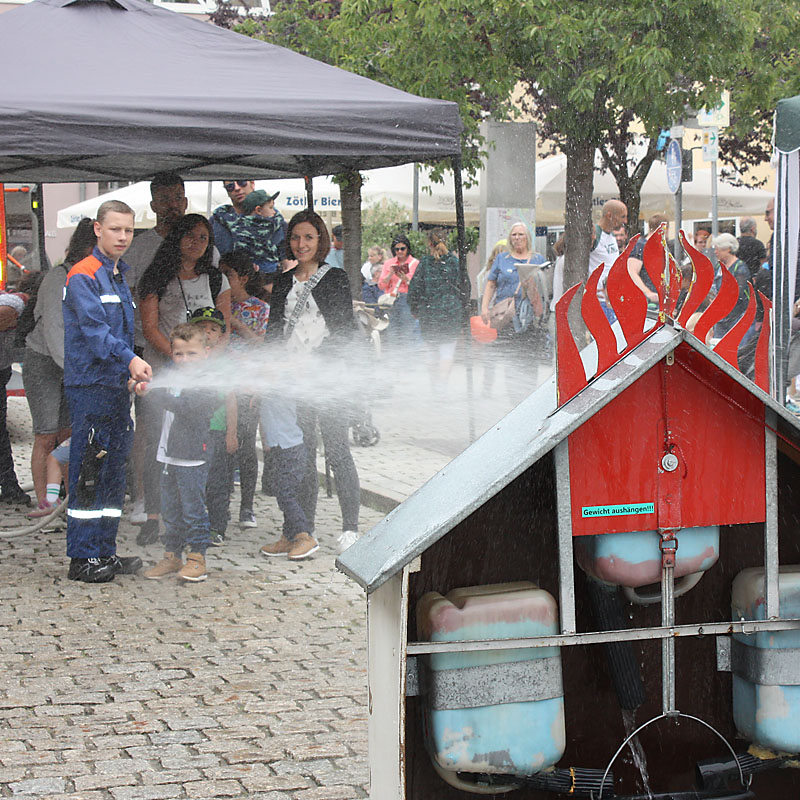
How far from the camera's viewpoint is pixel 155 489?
23.6 ft

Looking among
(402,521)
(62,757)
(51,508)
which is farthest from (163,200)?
(402,521)

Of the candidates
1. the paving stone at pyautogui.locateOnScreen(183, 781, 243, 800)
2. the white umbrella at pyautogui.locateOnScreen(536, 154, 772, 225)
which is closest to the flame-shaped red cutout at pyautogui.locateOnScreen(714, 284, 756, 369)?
the paving stone at pyautogui.locateOnScreen(183, 781, 243, 800)

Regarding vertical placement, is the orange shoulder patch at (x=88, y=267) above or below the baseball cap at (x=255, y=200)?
below

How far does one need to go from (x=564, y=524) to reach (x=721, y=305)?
573 millimetres

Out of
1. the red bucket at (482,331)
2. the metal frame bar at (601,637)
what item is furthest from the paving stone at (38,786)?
the red bucket at (482,331)

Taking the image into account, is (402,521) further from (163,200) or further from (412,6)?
(412,6)

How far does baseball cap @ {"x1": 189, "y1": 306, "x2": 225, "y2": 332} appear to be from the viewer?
21.5 ft

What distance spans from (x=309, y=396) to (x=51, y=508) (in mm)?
2046

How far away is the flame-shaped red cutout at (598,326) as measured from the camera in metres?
2.51

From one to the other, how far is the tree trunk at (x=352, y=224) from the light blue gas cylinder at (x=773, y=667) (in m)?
7.58

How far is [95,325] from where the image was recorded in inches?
231

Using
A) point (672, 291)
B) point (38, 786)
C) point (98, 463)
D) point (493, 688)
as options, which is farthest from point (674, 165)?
point (493, 688)

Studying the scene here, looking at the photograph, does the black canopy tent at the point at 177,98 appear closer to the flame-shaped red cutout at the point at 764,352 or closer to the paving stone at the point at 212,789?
the paving stone at the point at 212,789

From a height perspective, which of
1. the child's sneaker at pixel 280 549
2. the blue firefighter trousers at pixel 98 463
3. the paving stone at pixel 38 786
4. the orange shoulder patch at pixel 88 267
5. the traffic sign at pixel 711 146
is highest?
the traffic sign at pixel 711 146
